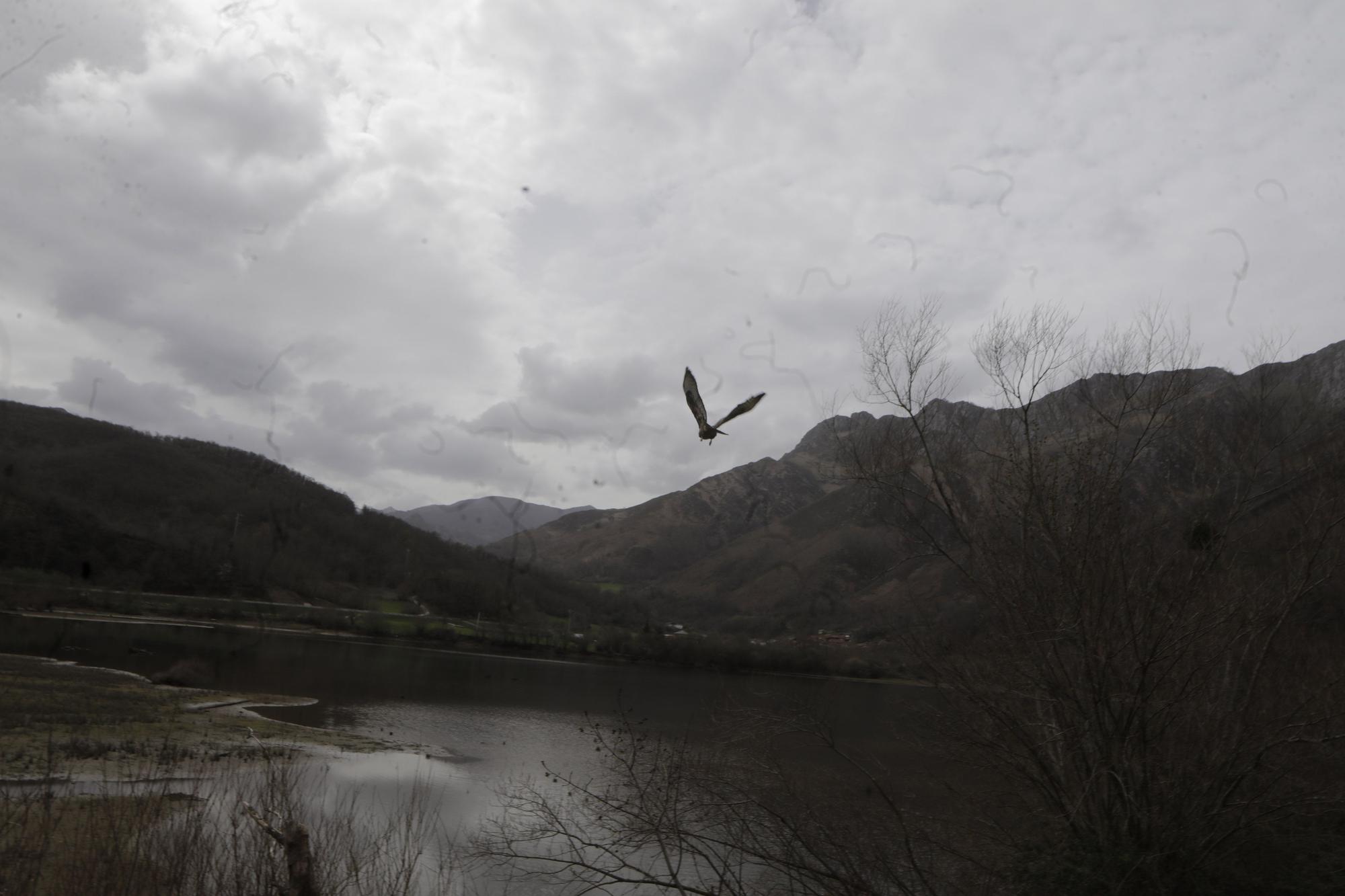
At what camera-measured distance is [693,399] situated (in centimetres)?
613

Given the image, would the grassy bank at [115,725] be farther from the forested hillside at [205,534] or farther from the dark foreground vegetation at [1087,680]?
the forested hillside at [205,534]

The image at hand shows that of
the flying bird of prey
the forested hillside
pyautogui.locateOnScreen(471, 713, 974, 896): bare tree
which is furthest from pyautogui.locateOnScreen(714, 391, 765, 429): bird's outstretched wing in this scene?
the forested hillside

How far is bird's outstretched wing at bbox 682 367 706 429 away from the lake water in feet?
25.3

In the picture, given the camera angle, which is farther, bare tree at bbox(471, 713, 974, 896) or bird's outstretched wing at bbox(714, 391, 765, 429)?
bare tree at bbox(471, 713, 974, 896)

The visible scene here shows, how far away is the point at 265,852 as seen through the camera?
972 centimetres

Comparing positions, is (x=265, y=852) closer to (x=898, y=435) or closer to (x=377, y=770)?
(x=898, y=435)

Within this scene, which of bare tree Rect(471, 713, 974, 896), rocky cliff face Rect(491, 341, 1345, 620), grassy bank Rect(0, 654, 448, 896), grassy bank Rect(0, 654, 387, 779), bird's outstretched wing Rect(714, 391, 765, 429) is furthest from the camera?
grassy bank Rect(0, 654, 387, 779)

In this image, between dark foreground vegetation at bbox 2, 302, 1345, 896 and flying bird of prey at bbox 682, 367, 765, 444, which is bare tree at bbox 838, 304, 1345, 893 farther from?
flying bird of prey at bbox 682, 367, 765, 444

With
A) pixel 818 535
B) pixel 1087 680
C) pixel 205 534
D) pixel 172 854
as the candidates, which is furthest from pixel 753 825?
pixel 818 535

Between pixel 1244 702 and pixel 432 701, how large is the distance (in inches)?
1547

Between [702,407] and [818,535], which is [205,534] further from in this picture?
[702,407]

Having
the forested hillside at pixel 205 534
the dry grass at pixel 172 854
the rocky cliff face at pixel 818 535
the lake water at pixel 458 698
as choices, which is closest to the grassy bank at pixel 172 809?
the dry grass at pixel 172 854

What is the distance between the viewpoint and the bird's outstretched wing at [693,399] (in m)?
6.07

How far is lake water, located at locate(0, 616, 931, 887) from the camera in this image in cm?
2050
